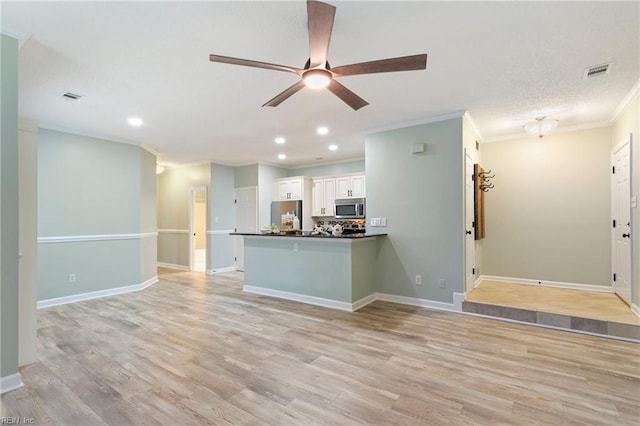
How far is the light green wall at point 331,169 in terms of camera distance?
23.3 ft

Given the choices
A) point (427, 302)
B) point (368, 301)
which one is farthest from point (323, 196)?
point (427, 302)

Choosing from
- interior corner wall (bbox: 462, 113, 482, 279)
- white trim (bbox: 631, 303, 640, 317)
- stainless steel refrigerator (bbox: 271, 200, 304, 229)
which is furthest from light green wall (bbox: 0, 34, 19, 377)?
white trim (bbox: 631, 303, 640, 317)

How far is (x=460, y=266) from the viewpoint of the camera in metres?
4.06

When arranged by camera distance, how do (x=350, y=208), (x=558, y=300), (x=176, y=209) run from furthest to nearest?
(x=176, y=209) → (x=350, y=208) → (x=558, y=300)

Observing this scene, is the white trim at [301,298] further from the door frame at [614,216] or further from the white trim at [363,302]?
the door frame at [614,216]

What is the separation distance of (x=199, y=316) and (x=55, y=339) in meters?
1.45

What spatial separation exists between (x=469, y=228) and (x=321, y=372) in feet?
10.3

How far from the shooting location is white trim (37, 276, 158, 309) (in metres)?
4.43

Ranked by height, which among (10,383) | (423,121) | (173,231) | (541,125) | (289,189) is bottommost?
(10,383)

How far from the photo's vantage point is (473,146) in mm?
4824

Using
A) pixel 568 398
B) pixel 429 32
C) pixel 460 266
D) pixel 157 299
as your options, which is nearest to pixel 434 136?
pixel 460 266

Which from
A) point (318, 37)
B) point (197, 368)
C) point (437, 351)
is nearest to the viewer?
point (318, 37)

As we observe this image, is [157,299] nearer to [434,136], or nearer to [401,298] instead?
[401,298]

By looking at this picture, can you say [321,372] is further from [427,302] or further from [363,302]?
[427,302]
